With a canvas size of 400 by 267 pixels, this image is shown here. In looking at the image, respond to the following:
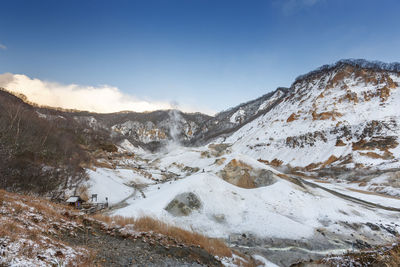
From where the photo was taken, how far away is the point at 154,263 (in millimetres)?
7785

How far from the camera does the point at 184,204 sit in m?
23.8

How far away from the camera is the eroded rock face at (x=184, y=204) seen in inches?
899

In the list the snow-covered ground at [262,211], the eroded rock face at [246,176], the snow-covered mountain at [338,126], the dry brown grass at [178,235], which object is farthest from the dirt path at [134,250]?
the snow-covered mountain at [338,126]

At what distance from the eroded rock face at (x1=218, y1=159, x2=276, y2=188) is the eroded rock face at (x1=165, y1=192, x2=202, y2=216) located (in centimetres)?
1386

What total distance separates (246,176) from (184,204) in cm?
1766

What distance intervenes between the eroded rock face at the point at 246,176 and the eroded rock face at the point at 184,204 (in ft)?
45.5

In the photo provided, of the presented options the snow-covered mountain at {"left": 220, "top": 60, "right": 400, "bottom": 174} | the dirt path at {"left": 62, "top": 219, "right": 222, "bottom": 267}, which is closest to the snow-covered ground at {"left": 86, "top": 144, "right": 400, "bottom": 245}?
the dirt path at {"left": 62, "top": 219, "right": 222, "bottom": 267}

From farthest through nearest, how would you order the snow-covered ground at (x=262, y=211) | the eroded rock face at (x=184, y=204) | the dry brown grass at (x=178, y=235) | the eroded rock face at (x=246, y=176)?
the eroded rock face at (x=246, y=176), the eroded rock face at (x=184, y=204), the snow-covered ground at (x=262, y=211), the dry brown grass at (x=178, y=235)

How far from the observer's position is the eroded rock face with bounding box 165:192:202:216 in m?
22.8

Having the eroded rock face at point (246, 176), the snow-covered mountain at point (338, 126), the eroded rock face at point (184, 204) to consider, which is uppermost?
the snow-covered mountain at point (338, 126)

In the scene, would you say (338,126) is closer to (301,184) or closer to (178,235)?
(301,184)

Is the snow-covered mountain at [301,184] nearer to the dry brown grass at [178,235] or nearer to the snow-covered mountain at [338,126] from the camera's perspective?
the snow-covered mountain at [338,126]

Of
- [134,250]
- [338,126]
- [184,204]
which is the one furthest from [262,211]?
[338,126]

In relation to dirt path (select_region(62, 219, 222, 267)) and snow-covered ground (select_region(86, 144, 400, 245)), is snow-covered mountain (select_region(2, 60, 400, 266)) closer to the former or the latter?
snow-covered ground (select_region(86, 144, 400, 245))
